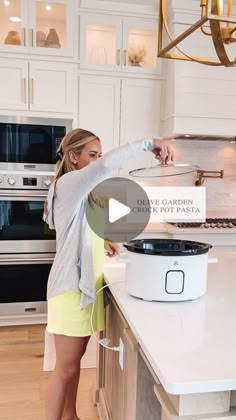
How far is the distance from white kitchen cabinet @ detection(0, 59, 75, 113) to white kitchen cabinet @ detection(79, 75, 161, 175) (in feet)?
0.53

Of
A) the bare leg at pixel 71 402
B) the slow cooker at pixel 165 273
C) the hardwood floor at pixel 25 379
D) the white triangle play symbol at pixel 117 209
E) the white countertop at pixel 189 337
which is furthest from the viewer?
the white triangle play symbol at pixel 117 209

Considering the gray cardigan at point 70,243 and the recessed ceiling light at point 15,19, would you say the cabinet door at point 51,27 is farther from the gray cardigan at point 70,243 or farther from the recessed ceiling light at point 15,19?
the gray cardigan at point 70,243

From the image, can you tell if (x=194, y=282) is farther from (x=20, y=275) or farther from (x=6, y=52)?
(x=6, y=52)

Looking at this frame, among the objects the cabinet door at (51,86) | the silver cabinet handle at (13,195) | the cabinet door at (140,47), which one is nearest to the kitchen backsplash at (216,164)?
the cabinet door at (140,47)

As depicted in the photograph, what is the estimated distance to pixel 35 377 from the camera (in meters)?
2.31

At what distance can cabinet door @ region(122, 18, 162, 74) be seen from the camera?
10.1ft

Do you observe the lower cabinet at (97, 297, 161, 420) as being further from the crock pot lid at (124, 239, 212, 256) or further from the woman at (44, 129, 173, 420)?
the crock pot lid at (124, 239, 212, 256)

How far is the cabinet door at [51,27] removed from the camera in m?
2.86

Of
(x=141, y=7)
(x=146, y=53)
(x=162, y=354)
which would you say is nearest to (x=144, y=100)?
(x=146, y=53)

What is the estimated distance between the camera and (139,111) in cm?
318

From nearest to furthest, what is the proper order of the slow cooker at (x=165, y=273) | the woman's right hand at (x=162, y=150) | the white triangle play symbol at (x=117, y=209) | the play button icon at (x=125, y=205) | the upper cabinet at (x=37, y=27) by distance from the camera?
1. the slow cooker at (x=165, y=273)
2. the woman's right hand at (x=162, y=150)
3. the upper cabinet at (x=37, y=27)
4. the play button icon at (x=125, y=205)
5. the white triangle play symbol at (x=117, y=209)

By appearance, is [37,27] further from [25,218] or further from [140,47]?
[25,218]

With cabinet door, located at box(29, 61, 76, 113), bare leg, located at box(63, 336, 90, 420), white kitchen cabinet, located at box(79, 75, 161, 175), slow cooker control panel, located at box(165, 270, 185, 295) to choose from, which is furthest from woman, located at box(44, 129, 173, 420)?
white kitchen cabinet, located at box(79, 75, 161, 175)

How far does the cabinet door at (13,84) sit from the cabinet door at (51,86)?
48 millimetres
